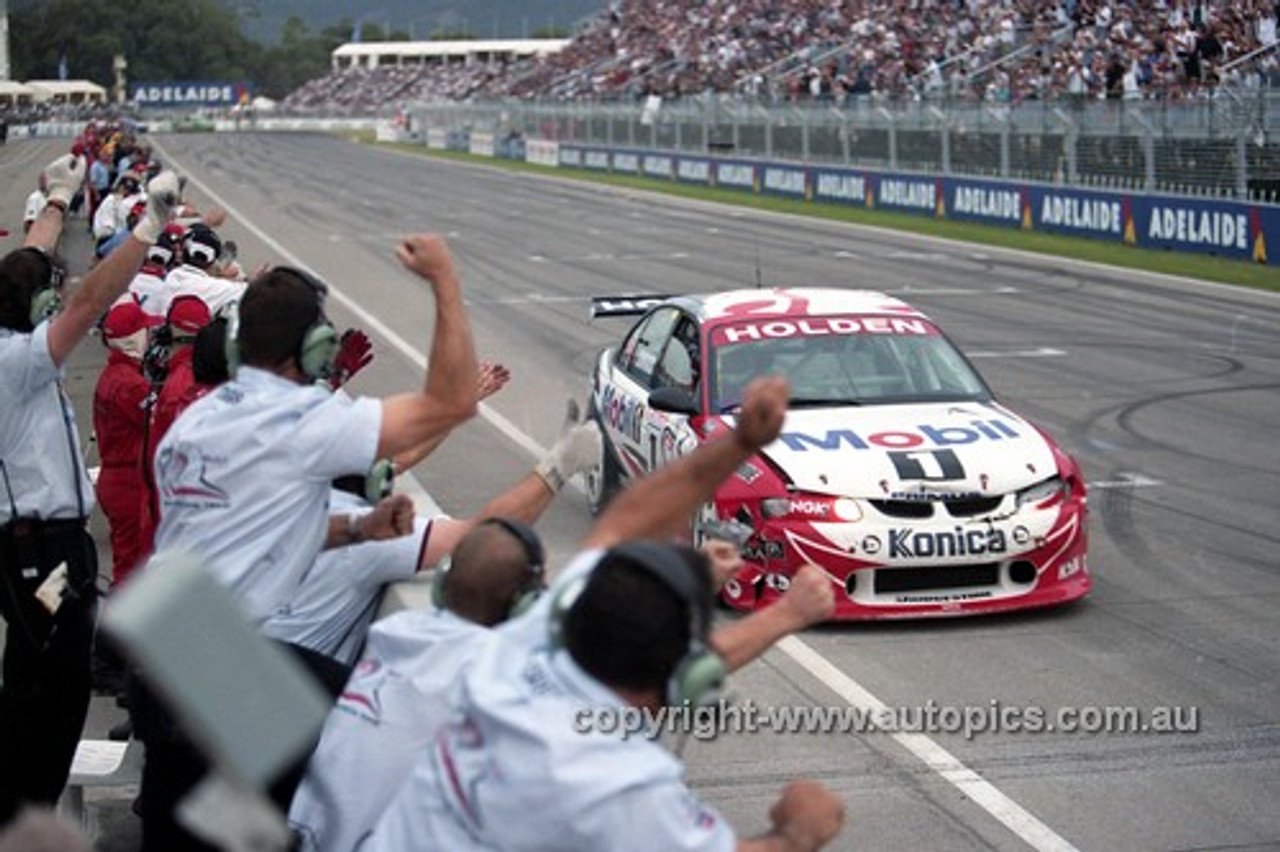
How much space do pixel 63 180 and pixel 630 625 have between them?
211 inches

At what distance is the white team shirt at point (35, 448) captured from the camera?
6.66 metres

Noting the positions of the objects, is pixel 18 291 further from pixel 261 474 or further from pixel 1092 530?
pixel 1092 530

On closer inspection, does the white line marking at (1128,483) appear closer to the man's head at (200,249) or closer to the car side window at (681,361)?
the car side window at (681,361)

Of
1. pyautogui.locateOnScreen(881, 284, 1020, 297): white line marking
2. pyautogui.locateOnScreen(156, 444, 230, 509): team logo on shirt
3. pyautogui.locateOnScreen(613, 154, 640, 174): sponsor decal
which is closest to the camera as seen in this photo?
pyautogui.locateOnScreen(156, 444, 230, 509): team logo on shirt

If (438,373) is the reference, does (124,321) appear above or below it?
below

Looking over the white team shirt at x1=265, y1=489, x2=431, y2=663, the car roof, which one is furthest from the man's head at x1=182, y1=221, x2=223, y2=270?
the white team shirt at x1=265, y1=489, x2=431, y2=663

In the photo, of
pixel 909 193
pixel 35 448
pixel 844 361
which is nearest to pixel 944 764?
pixel 35 448

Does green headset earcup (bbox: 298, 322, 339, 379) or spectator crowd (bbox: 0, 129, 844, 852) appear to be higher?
green headset earcup (bbox: 298, 322, 339, 379)

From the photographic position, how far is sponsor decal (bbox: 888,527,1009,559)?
32.0 ft

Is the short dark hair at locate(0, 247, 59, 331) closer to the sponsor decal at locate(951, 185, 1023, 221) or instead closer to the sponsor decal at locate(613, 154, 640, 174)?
the sponsor decal at locate(951, 185, 1023, 221)

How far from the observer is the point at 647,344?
12453mm

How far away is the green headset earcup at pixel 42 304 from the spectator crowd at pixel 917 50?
26195mm

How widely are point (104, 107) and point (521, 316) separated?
151 ft

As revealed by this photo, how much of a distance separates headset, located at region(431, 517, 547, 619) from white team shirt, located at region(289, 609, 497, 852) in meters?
0.06
